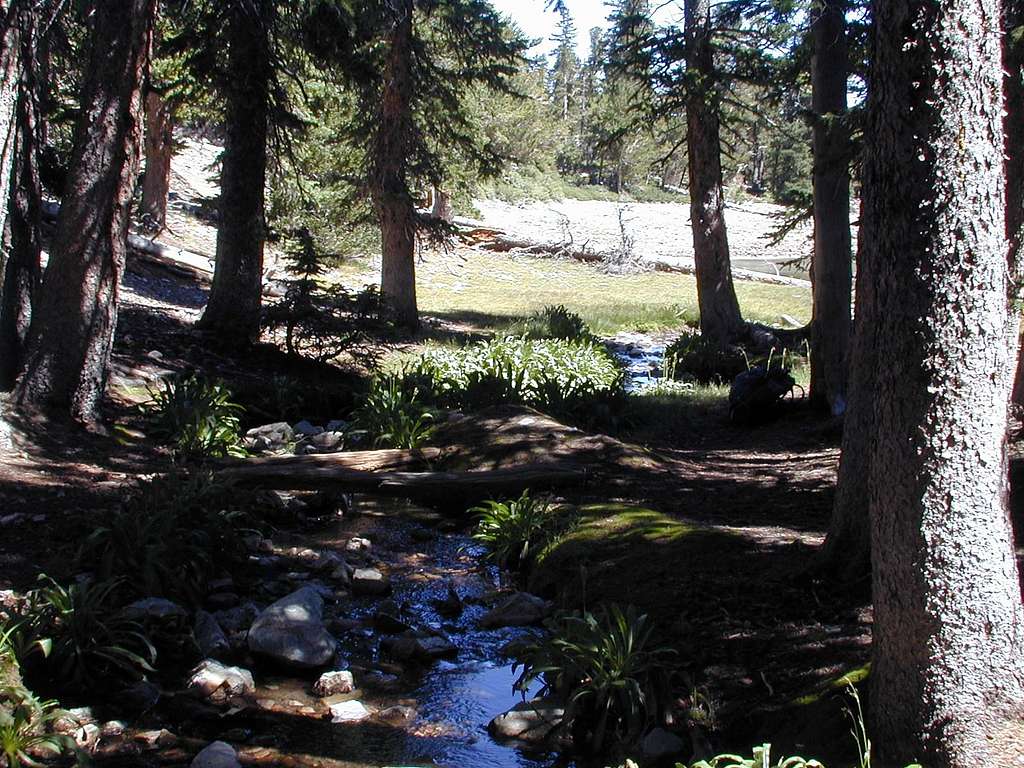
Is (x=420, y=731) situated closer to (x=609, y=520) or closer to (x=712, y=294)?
(x=609, y=520)

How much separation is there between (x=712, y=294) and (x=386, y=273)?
20.7ft

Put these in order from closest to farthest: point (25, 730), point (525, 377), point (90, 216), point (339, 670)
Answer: point (25, 730) → point (339, 670) → point (90, 216) → point (525, 377)

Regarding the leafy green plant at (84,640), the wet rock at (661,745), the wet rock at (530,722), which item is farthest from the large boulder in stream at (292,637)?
the wet rock at (661,745)

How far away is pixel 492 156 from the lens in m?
20.2

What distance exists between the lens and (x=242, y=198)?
13852 mm

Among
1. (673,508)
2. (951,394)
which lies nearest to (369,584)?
(673,508)

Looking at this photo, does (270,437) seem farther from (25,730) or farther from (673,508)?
(25,730)

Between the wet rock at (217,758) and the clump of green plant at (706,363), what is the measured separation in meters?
12.5

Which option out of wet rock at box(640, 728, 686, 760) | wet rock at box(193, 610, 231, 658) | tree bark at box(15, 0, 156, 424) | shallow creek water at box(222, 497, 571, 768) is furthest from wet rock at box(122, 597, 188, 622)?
tree bark at box(15, 0, 156, 424)

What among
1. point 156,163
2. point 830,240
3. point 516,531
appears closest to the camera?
point 516,531

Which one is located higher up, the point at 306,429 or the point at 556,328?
the point at 556,328

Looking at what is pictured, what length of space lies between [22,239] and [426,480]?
4655 mm

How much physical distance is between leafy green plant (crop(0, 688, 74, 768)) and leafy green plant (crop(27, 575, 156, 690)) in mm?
478

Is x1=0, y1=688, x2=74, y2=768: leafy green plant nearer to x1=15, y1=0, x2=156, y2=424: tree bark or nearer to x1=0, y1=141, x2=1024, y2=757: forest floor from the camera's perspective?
x1=0, y1=141, x2=1024, y2=757: forest floor
